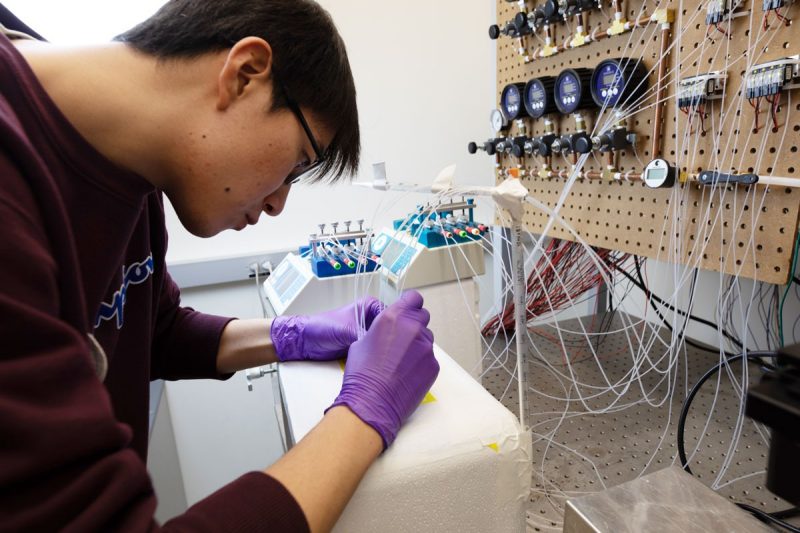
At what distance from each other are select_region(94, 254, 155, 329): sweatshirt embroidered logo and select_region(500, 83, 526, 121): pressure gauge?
106cm

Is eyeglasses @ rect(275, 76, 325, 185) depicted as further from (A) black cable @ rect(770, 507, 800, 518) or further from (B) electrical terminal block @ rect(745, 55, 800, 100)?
(A) black cable @ rect(770, 507, 800, 518)

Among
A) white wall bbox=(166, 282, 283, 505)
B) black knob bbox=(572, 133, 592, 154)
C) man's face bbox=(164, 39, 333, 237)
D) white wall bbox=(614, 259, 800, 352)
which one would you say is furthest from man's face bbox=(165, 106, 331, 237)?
white wall bbox=(166, 282, 283, 505)

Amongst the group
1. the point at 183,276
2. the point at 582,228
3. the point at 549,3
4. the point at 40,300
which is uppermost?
the point at 549,3

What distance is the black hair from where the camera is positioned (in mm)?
582

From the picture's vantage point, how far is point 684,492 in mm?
509

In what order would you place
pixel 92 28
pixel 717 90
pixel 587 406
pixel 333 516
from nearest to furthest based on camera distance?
pixel 333 516 → pixel 717 90 → pixel 587 406 → pixel 92 28

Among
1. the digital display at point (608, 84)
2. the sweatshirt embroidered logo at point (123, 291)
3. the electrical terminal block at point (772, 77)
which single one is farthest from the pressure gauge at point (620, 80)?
the sweatshirt embroidered logo at point (123, 291)

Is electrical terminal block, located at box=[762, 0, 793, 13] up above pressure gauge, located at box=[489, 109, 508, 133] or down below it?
above

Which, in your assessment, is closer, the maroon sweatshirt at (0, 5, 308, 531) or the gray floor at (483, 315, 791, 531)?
the maroon sweatshirt at (0, 5, 308, 531)

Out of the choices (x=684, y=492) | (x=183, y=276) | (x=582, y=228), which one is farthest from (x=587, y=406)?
(x=183, y=276)

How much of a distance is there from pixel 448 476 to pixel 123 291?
0.61 m

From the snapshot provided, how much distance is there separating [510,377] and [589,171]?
59 centimetres

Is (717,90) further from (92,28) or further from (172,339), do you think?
(92,28)

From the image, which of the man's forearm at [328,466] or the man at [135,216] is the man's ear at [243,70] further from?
the man's forearm at [328,466]
